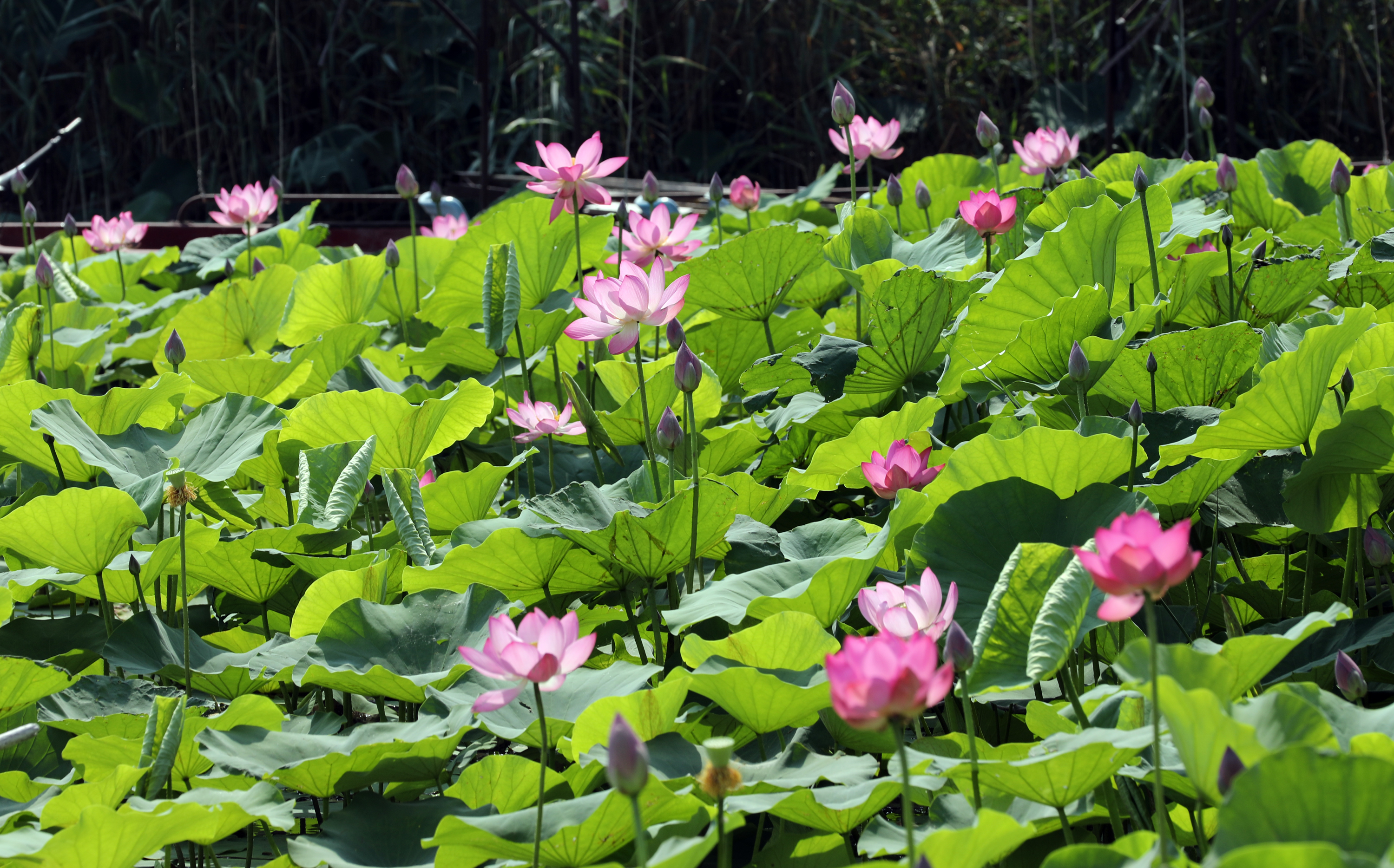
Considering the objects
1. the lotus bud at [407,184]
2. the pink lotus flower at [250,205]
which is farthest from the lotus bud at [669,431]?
the pink lotus flower at [250,205]

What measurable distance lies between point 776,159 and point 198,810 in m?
4.80

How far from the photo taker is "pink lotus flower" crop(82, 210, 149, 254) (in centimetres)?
216

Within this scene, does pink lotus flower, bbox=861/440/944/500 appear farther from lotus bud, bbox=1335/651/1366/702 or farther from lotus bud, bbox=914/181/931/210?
lotus bud, bbox=914/181/931/210

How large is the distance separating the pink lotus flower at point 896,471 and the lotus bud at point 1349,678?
0.30m

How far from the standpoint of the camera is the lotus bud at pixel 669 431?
2.95 ft

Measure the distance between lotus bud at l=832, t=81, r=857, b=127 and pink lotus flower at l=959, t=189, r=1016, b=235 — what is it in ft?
0.87

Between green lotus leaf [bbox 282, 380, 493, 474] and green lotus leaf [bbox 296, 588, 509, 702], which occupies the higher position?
green lotus leaf [bbox 282, 380, 493, 474]

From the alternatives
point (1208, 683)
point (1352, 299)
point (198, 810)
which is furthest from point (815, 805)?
point (1352, 299)

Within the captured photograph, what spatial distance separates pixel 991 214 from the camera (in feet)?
3.76

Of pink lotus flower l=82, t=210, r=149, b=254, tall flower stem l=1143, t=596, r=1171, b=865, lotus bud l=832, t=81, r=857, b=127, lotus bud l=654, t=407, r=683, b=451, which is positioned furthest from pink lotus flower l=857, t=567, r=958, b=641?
pink lotus flower l=82, t=210, r=149, b=254

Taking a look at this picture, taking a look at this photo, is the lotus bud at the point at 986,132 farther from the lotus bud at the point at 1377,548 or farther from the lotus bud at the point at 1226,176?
the lotus bud at the point at 1377,548

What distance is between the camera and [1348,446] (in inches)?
31.8

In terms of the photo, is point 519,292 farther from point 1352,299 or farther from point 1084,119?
point 1084,119

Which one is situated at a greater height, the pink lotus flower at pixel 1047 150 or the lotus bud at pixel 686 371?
the pink lotus flower at pixel 1047 150
